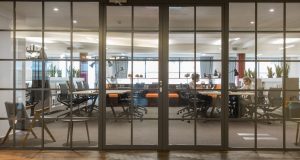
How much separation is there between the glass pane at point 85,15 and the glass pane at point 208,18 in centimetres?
179

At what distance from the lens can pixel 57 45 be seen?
5613 mm

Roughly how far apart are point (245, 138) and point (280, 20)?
2222mm

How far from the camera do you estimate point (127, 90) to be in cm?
552

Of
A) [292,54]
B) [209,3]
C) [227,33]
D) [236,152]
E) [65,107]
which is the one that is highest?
[209,3]

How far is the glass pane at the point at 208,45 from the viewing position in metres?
5.49

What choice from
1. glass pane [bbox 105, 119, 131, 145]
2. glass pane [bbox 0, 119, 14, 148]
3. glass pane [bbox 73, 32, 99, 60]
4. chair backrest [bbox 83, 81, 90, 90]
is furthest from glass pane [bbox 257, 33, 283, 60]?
glass pane [bbox 0, 119, 14, 148]

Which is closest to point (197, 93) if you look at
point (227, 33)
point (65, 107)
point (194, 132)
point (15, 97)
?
point (194, 132)

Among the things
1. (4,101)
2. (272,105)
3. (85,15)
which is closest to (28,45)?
(4,101)

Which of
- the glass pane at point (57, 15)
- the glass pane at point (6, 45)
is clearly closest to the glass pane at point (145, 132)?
the glass pane at point (57, 15)

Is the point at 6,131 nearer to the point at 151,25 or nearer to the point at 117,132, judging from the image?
the point at 117,132

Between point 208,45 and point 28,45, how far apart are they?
3.25 metres

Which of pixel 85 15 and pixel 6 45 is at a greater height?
pixel 85 15

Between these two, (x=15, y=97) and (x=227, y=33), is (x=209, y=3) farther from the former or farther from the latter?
(x=15, y=97)

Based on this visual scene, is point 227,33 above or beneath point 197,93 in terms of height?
above
